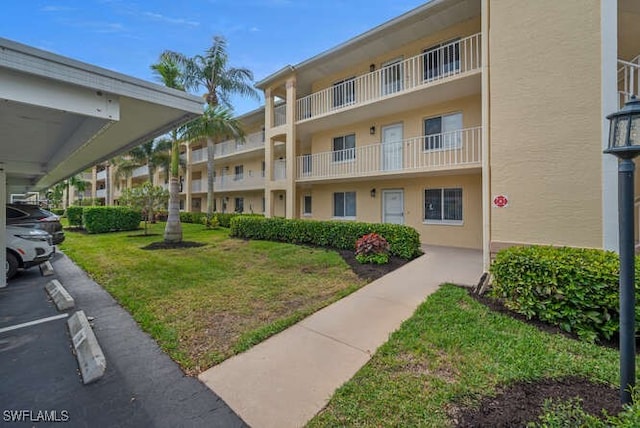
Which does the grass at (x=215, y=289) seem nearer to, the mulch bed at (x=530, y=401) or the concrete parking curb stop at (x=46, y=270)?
the concrete parking curb stop at (x=46, y=270)

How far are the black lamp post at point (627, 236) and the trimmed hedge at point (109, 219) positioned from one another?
22.6m

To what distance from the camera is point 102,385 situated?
3113 mm

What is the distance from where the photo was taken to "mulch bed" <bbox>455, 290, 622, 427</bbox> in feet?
8.01

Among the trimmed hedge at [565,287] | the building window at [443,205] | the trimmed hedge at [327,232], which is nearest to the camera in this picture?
the trimmed hedge at [565,287]

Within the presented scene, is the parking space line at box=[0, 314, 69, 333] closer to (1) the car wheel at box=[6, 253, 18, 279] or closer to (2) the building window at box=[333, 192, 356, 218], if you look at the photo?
(1) the car wheel at box=[6, 253, 18, 279]

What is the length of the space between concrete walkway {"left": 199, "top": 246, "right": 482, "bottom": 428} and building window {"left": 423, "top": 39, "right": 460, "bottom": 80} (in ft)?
28.4

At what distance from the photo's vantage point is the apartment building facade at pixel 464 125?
535cm

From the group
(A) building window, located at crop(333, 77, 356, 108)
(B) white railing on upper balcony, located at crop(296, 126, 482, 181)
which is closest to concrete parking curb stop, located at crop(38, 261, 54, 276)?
(B) white railing on upper balcony, located at crop(296, 126, 482, 181)

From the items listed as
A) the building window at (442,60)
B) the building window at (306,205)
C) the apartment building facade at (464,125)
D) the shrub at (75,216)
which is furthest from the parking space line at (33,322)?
the shrub at (75,216)

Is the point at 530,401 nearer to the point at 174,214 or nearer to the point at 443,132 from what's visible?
the point at 443,132

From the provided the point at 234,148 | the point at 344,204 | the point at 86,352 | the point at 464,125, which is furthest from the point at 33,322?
the point at 234,148

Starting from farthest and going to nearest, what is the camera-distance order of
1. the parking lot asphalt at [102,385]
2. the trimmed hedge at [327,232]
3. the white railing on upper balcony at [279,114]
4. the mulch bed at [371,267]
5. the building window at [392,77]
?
1. the white railing on upper balcony at [279,114]
2. the building window at [392,77]
3. the trimmed hedge at [327,232]
4. the mulch bed at [371,267]
5. the parking lot asphalt at [102,385]

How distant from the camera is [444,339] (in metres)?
3.91

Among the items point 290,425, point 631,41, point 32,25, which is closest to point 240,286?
point 290,425
